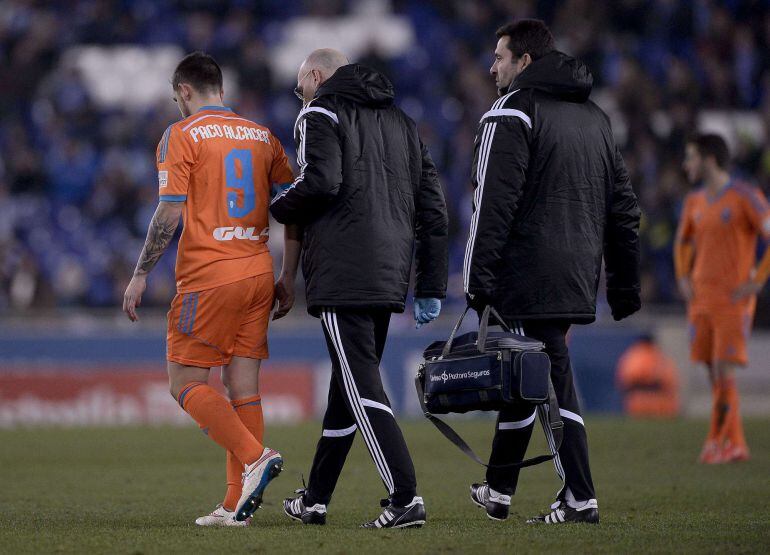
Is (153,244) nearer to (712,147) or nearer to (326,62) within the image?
(326,62)

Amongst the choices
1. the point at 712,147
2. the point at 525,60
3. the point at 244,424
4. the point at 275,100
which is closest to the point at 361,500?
the point at 244,424

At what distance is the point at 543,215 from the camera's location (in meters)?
5.68

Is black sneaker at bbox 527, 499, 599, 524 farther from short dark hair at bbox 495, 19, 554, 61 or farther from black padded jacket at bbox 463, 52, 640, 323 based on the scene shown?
short dark hair at bbox 495, 19, 554, 61

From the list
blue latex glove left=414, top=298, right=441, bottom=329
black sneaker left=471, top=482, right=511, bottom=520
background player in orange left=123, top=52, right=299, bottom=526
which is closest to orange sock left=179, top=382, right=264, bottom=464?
background player in orange left=123, top=52, right=299, bottom=526

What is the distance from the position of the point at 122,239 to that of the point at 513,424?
39.9 feet

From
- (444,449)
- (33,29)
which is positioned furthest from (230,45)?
(444,449)

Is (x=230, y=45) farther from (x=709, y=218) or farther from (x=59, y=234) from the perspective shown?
(x=709, y=218)

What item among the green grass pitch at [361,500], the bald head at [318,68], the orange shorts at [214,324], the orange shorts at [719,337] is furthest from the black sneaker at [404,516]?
the orange shorts at [719,337]

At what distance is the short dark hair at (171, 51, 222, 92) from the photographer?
5.84 metres

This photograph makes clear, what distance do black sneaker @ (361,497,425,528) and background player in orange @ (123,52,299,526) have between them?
0.60m

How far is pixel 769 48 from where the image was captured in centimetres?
1912

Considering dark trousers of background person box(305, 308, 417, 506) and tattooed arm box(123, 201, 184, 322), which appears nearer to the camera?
dark trousers of background person box(305, 308, 417, 506)

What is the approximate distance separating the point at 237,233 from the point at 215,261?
0.17m

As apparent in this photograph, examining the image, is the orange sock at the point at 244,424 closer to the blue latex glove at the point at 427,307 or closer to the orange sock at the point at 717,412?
the blue latex glove at the point at 427,307
